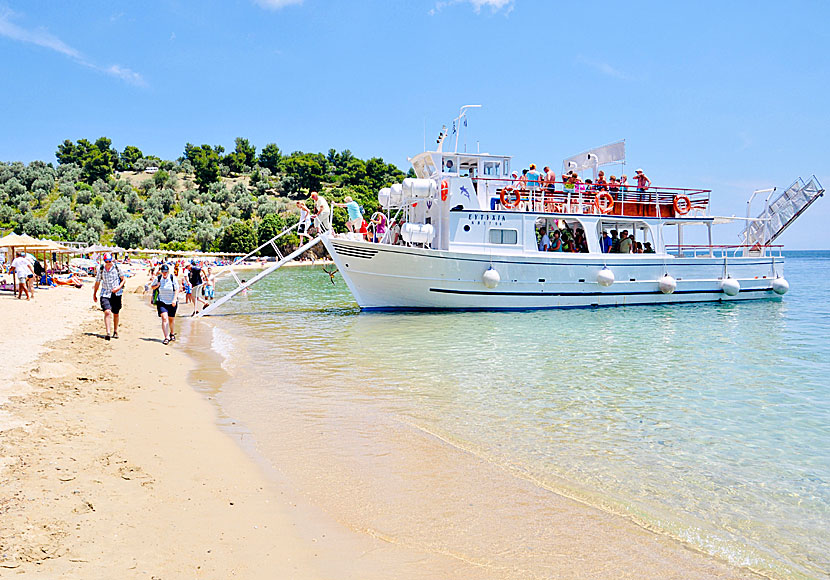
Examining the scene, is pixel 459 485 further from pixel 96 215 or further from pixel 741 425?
pixel 96 215

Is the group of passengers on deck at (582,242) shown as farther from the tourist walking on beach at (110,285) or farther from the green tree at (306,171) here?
the green tree at (306,171)

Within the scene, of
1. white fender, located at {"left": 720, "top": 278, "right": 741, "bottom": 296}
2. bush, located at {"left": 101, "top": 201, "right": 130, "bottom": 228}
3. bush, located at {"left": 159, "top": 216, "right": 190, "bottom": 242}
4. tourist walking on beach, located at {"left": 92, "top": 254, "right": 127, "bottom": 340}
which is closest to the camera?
tourist walking on beach, located at {"left": 92, "top": 254, "right": 127, "bottom": 340}

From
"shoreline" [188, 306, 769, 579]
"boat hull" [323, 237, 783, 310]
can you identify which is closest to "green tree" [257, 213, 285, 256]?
"boat hull" [323, 237, 783, 310]

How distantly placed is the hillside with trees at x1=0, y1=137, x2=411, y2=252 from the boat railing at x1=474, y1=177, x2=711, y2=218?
56338 millimetres

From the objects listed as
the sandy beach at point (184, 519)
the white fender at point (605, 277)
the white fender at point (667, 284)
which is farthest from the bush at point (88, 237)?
the sandy beach at point (184, 519)

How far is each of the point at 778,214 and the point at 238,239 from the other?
5974cm

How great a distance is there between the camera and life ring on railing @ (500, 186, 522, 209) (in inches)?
788

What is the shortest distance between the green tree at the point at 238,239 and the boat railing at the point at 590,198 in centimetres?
5575

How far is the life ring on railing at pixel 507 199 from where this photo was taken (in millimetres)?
20016

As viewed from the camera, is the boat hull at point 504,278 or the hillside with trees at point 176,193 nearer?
the boat hull at point 504,278

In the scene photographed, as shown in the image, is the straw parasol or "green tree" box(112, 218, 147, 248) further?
"green tree" box(112, 218, 147, 248)

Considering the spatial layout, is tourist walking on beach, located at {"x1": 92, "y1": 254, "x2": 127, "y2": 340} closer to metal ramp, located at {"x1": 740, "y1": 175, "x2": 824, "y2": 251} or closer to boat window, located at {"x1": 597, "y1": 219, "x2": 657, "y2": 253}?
boat window, located at {"x1": 597, "y1": 219, "x2": 657, "y2": 253}

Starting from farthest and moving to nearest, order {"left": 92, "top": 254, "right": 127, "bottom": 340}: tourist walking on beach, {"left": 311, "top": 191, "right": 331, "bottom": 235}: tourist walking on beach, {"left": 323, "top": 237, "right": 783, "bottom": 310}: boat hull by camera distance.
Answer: {"left": 323, "top": 237, "right": 783, "bottom": 310}: boat hull, {"left": 311, "top": 191, "right": 331, "bottom": 235}: tourist walking on beach, {"left": 92, "top": 254, "right": 127, "bottom": 340}: tourist walking on beach

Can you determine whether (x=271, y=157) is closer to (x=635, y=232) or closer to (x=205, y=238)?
(x=205, y=238)
